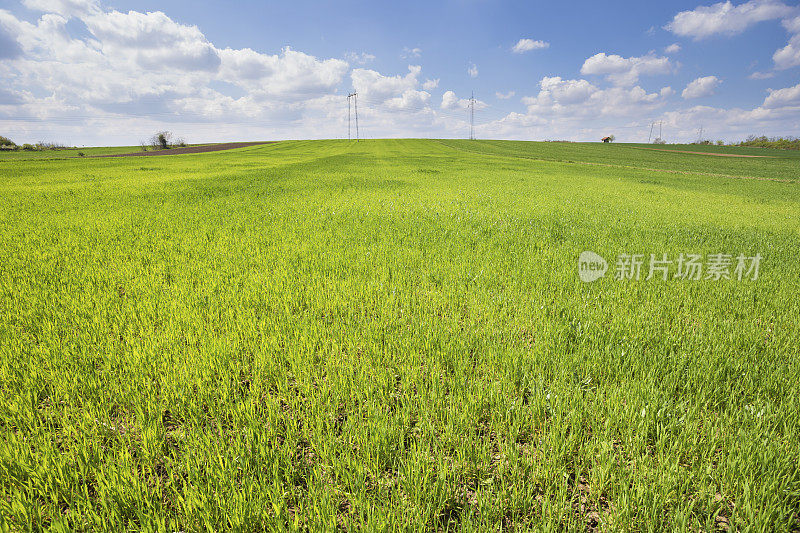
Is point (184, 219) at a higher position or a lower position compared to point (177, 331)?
higher

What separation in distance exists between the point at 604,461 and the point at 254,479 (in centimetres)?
248

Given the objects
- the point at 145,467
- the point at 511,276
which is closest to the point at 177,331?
the point at 145,467

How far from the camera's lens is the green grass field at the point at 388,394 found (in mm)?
2078

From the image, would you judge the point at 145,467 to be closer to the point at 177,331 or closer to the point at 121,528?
the point at 121,528

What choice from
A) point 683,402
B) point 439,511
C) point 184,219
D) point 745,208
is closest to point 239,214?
point 184,219

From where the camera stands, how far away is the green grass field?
2078mm

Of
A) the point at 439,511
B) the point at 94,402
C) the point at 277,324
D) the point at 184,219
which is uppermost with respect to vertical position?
the point at 184,219

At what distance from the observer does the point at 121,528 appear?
191cm

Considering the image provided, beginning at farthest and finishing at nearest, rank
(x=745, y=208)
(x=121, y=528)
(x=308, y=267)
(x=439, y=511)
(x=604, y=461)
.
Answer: (x=745, y=208) < (x=308, y=267) < (x=604, y=461) < (x=439, y=511) < (x=121, y=528)

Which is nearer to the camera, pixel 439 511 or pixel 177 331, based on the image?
pixel 439 511

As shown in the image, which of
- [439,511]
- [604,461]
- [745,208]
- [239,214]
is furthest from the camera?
[745,208]

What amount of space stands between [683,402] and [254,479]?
3587 mm

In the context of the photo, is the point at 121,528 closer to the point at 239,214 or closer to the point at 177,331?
the point at 177,331

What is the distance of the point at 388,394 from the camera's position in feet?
10.2
